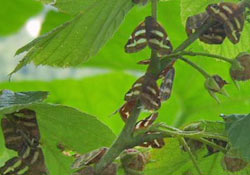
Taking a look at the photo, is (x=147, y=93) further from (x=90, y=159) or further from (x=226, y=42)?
(x=226, y=42)

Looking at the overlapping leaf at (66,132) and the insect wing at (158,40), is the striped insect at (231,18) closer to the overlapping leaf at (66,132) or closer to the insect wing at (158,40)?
the insect wing at (158,40)

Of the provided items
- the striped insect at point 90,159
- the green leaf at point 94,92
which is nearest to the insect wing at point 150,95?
the striped insect at point 90,159

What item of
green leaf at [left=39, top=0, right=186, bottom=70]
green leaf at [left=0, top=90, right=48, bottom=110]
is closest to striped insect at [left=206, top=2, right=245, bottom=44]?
green leaf at [left=0, top=90, right=48, bottom=110]

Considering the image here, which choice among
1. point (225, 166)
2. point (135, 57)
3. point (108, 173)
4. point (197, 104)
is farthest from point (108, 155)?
point (197, 104)

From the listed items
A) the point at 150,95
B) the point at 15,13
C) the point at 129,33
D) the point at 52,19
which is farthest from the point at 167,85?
the point at 15,13

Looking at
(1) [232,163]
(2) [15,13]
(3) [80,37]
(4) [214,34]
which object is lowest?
(1) [232,163]

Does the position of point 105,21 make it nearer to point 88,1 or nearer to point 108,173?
point 88,1
